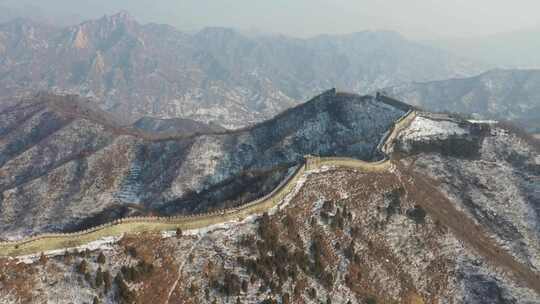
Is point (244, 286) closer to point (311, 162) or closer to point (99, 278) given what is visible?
point (99, 278)

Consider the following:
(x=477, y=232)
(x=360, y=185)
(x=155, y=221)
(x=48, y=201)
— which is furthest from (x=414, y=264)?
(x=48, y=201)

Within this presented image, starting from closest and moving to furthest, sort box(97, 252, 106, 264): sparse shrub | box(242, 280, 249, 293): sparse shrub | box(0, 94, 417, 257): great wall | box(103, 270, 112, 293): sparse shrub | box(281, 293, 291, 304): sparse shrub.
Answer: box(103, 270, 112, 293): sparse shrub < box(0, 94, 417, 257): great wall < box(97, 252, 106, 264): sparse shrub < box(242, 280, 249, 293): sparse shrub < box(281, 293, 291, 304): sparse shrub

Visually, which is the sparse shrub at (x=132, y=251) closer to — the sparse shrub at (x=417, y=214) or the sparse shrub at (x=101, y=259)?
the sparse shrub at (x=101, y=259)

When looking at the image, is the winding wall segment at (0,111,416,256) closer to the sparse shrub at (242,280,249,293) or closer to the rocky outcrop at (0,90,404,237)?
the sparse shrub at (242,280,249,293)

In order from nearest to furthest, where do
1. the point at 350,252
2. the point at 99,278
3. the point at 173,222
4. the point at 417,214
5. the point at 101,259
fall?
the point at 99,278 → the point at 101,259 → the point at 173,222 → the point at 350,252 → the point at 417,214

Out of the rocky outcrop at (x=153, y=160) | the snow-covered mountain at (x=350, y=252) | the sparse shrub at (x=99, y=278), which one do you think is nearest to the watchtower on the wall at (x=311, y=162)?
the snow-covered mountain at (x=350, y=252)

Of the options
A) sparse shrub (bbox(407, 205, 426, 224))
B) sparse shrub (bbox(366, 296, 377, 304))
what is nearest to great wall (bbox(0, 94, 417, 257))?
sparse shrub (bbox(407, 205, 426, 224))

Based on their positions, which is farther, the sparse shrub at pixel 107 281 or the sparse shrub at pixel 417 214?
the sparse shrub at pixel 417 214

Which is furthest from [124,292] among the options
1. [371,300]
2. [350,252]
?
[350,252]
